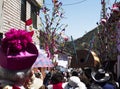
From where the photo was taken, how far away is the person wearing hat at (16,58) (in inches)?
121

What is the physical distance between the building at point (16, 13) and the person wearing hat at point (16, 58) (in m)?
11.2

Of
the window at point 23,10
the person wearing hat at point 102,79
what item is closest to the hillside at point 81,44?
the person wearing hat at point 102,79

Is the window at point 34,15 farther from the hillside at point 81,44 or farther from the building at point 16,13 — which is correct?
the hillside at point 81,44

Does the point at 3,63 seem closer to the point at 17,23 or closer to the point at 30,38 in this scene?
the point at 30,38

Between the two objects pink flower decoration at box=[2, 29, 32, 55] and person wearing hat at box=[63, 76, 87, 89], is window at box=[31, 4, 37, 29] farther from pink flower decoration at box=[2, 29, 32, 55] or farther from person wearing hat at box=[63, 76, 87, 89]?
pink flower decoration at box=[2, 29, 32, 55]

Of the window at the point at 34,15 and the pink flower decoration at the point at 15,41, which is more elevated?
the window at the point at 34,15

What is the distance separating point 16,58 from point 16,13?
1452 cm

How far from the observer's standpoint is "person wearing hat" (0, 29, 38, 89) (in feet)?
10.1

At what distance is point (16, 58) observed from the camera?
306 cm

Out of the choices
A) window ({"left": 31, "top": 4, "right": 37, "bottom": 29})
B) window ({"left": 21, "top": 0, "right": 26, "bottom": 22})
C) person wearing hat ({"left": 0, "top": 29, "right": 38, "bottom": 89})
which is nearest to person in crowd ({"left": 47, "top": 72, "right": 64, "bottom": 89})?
person wearing hat ({"left": 0, "top": 29, "right": 38, "bottom": 89})

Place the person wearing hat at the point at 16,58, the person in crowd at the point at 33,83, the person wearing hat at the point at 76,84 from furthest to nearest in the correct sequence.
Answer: the person wearing hat at the point at 76,84
the person in crowd at the point at 33,83
the person wearing hat at the point at 16,58

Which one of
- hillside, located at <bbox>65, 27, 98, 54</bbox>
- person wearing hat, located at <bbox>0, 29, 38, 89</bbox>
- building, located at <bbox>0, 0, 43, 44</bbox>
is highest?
building, located at <bbox>0, 0, 43, 44</bbox>

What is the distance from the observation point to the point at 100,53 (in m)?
15.3

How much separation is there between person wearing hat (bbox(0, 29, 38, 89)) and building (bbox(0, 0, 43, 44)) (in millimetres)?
11170
